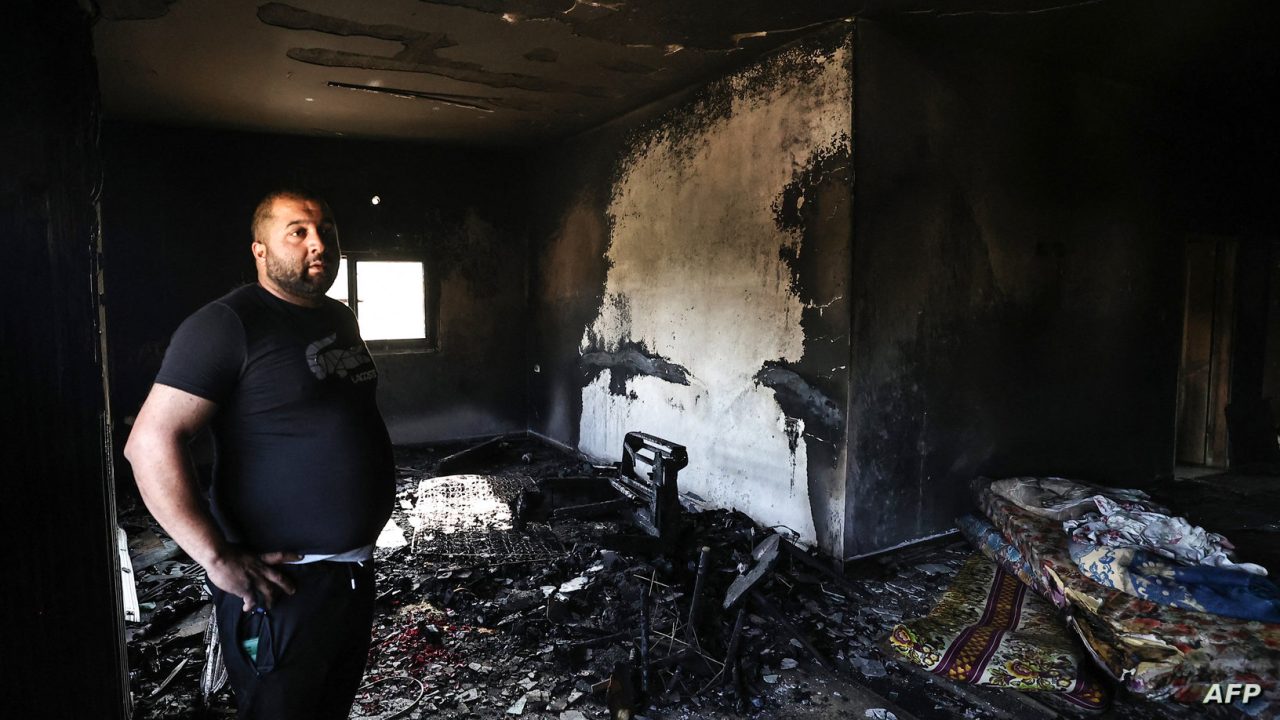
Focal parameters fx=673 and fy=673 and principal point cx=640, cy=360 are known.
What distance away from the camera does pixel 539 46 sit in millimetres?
4098

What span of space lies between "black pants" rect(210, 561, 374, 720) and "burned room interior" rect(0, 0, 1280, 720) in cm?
28

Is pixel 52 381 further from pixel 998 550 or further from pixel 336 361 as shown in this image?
pixel 998 550

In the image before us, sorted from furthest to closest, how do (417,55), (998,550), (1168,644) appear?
(417,55) < (998,550) < (1168,644)

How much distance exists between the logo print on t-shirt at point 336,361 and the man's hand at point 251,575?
467mm

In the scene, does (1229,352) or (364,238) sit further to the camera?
(364,238)

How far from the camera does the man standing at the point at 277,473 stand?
1573 millimetres

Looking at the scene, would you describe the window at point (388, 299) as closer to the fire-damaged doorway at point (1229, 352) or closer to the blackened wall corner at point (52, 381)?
the blackened wall corner at point (52, 381)

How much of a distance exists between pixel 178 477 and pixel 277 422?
24 cm

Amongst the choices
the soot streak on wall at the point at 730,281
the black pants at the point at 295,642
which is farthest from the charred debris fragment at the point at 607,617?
the black pants at the point at 295,642

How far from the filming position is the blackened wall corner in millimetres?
1439

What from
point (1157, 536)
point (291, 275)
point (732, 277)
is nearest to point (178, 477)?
point (291, 275)

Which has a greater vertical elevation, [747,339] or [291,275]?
[291,275]

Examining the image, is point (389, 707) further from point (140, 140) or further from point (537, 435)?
point (140, 140)

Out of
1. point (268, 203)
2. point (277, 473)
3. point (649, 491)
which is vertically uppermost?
point (268, 203)
